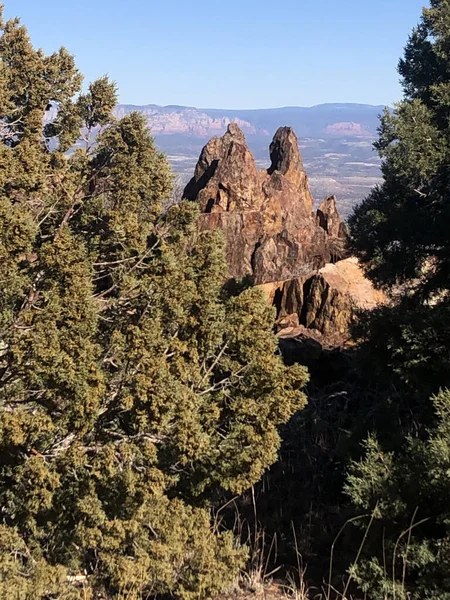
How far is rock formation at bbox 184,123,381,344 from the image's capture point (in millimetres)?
18219

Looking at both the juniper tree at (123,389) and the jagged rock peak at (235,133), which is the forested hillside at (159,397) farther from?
the jagged rock peak at (235,133)

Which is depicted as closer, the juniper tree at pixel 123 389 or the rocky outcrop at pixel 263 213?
the juniper tree at pixel 123 389

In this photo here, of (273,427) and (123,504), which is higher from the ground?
(273,427)

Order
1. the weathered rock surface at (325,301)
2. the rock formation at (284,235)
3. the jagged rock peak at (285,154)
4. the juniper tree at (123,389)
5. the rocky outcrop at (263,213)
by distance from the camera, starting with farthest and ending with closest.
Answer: the jagged rock peak at (285,154)
the rocky outcrop at (263,213)
the rock formation at (284,235)
the weathered rock surface at (325,301)
the juniper tree at (123,389)

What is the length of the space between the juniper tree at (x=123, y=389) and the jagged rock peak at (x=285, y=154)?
26344mm

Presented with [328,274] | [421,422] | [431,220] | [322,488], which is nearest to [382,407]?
[421,422]

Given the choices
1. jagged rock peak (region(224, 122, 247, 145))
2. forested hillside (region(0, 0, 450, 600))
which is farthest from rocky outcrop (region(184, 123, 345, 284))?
forested hillside (region(0, 0, 450, 600))

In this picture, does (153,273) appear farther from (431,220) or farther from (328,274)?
(328,274)

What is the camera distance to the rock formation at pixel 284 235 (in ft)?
59.8

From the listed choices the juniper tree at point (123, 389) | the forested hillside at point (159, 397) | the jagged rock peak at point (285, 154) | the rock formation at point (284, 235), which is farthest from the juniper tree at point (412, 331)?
the jagged rock peak at point (285, 154)

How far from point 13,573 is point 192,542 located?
1.95 m

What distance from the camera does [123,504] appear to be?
21.5ft

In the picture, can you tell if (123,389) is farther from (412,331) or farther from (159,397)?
(412,331)

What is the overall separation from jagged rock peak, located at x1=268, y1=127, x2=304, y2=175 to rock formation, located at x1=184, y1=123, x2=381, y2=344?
0.18 ft
